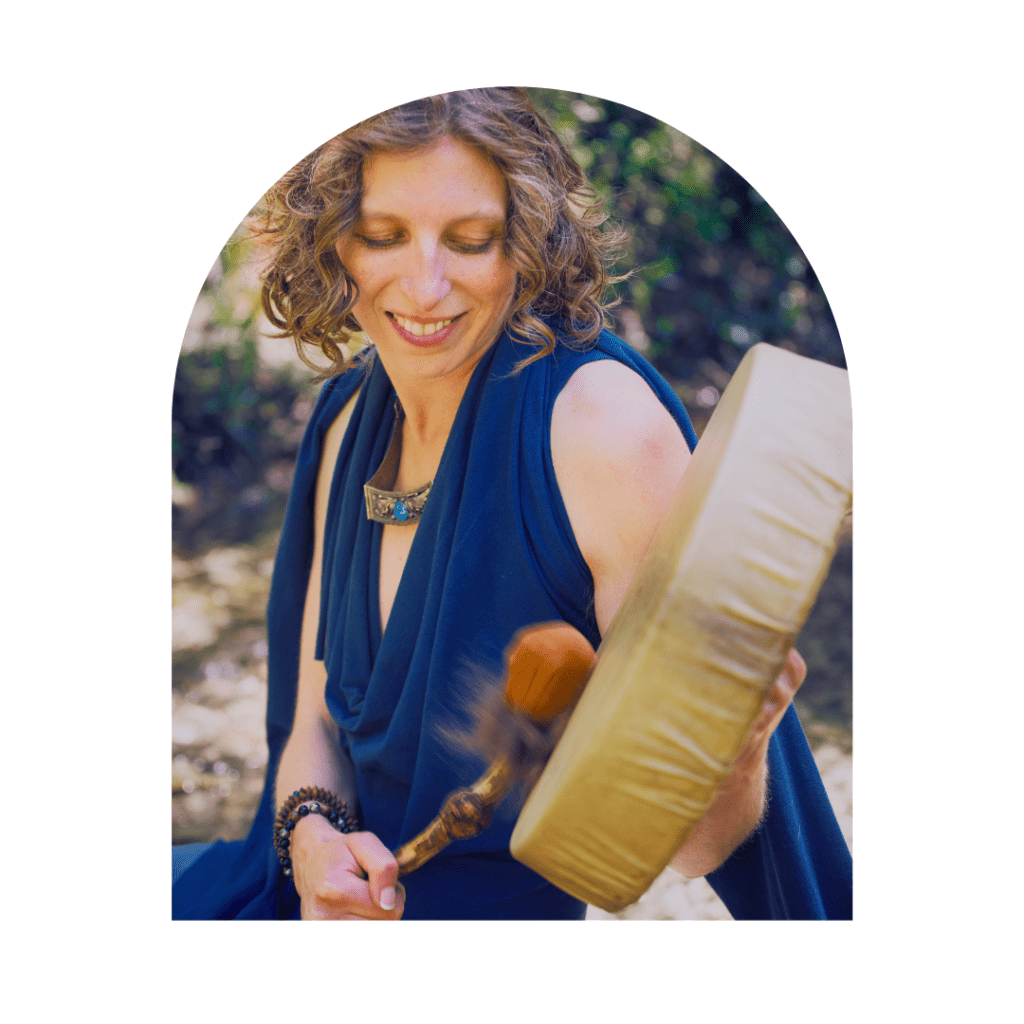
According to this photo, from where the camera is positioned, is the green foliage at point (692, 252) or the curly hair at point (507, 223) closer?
the curly hair at point (507, 223)

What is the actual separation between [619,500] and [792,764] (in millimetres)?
643

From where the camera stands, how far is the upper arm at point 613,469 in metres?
1.97

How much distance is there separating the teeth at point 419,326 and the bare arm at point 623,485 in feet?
0.89

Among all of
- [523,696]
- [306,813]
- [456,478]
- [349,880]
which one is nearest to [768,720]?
[523,696]

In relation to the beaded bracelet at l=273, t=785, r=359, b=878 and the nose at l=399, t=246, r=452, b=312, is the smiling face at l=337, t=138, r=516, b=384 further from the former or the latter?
the beaded bracelet at l=273, t=785, r=359, b=878

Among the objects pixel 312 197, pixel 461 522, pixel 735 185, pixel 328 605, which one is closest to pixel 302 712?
pixel 328 605

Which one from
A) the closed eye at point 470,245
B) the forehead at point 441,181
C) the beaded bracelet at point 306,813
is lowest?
the beaded bracelet at point 306,813

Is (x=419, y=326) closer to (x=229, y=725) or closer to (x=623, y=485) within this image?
(x=623, y=485)

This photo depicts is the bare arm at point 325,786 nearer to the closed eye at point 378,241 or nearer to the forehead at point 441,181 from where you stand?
the closed eye at point 378,241

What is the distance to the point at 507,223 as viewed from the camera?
6.74ft

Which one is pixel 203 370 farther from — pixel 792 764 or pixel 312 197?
pixel 792 764

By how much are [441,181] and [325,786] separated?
4.13 feet

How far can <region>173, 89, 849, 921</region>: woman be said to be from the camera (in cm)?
202

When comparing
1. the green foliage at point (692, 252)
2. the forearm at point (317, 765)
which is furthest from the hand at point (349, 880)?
the green foliage at point (692, 252)
